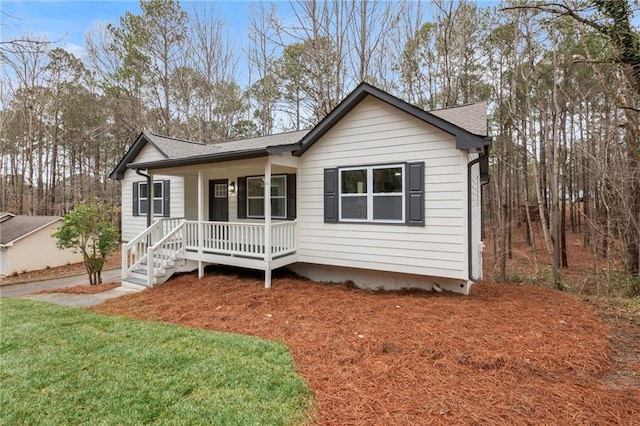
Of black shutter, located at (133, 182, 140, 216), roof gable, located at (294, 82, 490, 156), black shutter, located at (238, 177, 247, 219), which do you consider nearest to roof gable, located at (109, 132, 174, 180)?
black shutter, located at (133, 182, 140, 216)

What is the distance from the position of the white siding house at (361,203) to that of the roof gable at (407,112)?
2 centimetres

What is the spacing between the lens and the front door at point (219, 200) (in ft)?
32.9

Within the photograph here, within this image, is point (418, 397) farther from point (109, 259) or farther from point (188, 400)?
point (109, 259)

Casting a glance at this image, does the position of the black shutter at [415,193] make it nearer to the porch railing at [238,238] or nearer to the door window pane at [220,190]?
the porch railing at [238,238]

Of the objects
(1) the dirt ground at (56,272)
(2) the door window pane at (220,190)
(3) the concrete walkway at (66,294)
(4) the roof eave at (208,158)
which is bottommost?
(1) the dirt ground at (56,272)

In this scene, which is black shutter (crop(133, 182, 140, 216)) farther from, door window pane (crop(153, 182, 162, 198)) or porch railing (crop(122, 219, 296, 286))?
porch railing (crop(122, 219, 296, 286))

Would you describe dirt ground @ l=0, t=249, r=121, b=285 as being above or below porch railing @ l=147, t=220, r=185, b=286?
below

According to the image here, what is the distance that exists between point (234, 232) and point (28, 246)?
1300 centimetres

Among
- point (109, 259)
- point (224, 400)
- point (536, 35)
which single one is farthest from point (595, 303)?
point (109, 259)

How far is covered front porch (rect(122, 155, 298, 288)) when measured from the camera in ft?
23.7

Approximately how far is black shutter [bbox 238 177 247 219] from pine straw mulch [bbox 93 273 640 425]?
312 cm

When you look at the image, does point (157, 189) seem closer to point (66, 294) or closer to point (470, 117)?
point (66, 294)

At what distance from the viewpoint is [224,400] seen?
2.79 m

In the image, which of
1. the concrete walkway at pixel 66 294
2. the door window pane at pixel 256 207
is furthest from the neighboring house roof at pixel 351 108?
the concrete walkway at pixel 66 294
